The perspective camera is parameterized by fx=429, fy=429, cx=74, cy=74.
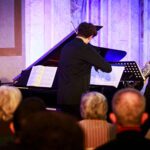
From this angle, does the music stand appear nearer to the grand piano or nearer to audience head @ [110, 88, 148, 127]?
the grand piano

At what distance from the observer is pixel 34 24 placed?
8078 millimetres

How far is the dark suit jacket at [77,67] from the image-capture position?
4633mm

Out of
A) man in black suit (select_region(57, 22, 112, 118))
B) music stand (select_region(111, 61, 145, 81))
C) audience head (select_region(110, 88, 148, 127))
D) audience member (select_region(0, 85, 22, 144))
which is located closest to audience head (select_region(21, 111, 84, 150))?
audience head (select_region(110, 88, 148, 127))

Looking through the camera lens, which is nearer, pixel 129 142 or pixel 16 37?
pixel 129 142

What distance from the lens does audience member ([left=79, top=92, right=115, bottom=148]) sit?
10.7ft

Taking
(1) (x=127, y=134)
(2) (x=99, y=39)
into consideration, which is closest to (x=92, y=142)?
(1) (x=127, y=134)

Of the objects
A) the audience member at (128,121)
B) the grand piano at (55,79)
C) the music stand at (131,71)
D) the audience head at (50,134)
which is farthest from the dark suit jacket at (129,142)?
the music stand at (131,71)

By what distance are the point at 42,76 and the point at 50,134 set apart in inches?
173

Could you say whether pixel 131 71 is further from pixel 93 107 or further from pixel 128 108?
pixel 128 108

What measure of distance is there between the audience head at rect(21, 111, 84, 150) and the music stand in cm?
413

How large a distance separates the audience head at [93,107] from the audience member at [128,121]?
0.79 meters

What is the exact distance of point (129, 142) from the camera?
7.30ft

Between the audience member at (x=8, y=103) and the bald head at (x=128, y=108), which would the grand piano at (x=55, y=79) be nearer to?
the audience member at (x=8, y=103)

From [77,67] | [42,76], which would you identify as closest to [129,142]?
[77,67]
